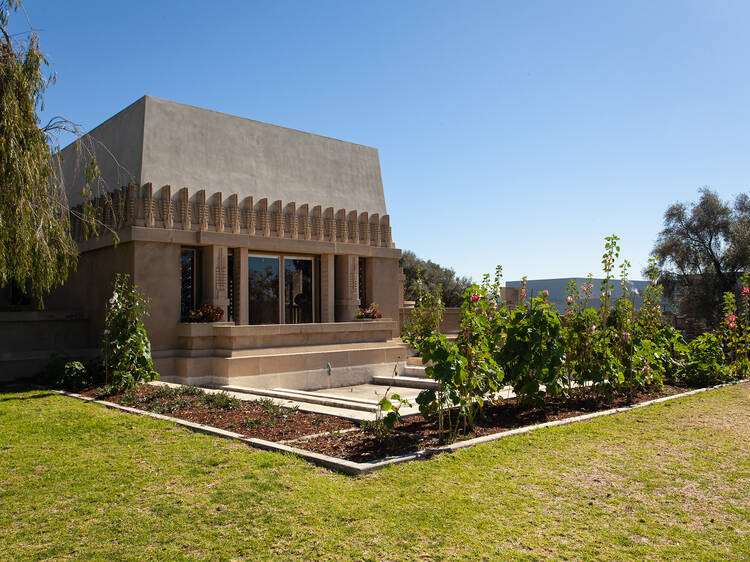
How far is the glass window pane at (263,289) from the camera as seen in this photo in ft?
48.9

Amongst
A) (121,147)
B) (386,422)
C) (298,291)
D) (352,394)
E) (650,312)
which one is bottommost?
(352,394)

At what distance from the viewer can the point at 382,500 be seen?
4.65 meters

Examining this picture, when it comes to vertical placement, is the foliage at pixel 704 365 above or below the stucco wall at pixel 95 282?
below

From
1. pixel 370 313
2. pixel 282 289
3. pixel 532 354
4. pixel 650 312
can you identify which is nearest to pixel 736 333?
pixel 650 312

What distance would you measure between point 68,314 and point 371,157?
1038 cm

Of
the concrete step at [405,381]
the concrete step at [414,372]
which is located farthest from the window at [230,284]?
the concrete step at [414,372]

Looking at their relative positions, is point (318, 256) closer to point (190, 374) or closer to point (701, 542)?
point (190, 374)

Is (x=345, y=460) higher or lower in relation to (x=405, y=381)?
higher

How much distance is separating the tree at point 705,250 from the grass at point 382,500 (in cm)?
2454

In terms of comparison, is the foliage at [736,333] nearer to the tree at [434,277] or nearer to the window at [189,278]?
the window at [189,278]

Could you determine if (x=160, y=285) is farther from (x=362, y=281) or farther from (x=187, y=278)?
(x=362, y=281)

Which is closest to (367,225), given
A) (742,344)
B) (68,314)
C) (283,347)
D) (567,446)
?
(283,347)

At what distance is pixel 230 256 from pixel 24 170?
6.26 meters

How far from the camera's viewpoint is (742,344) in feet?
42.4
